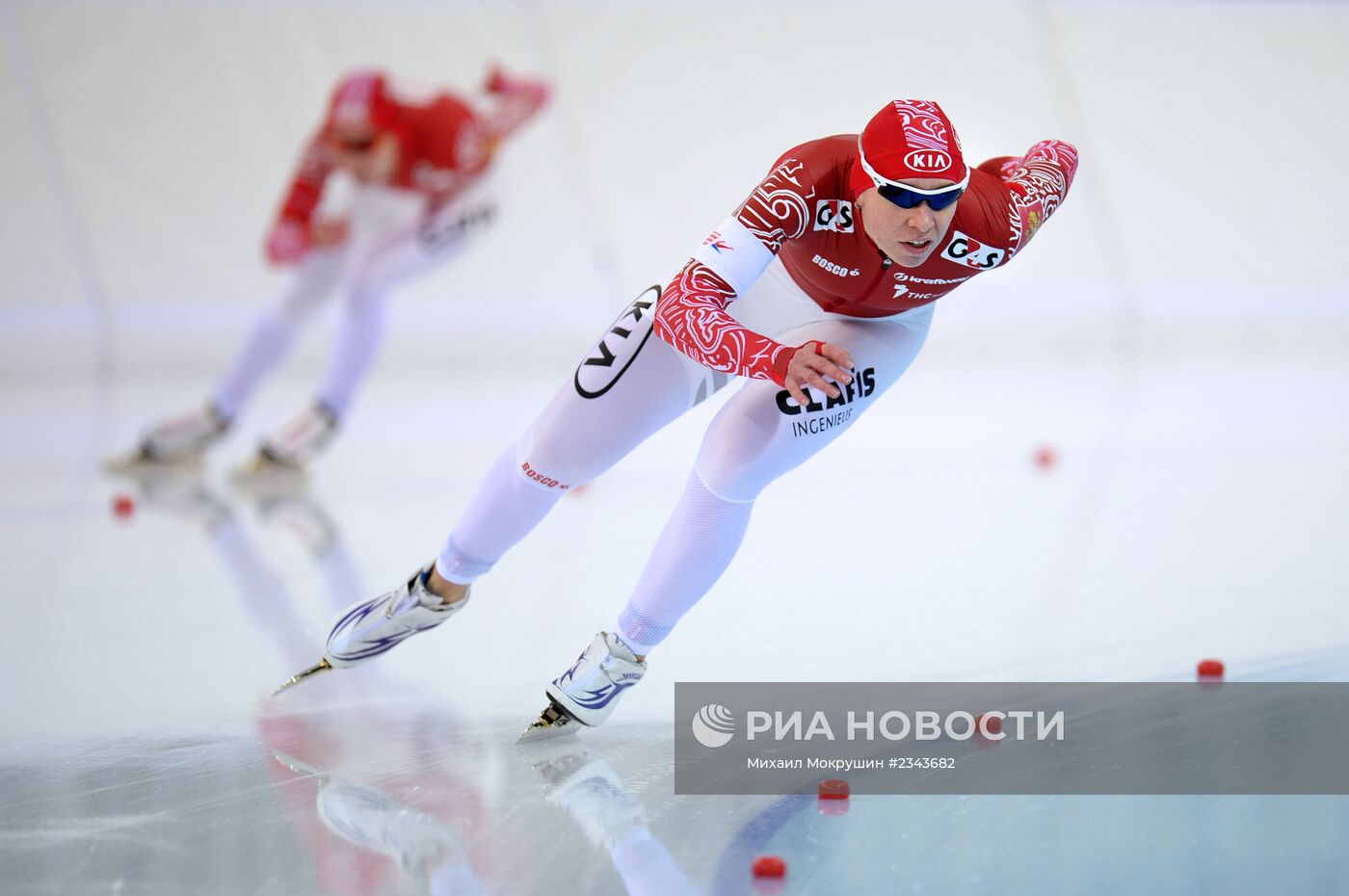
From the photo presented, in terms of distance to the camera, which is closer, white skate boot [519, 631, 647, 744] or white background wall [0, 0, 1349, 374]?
white skate boot [519, 631, 647, 744]

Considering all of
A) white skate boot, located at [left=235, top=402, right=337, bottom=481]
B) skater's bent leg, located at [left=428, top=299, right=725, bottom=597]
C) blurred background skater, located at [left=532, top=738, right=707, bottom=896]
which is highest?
white skate boot, located at [left=235, top=402, right=337, bottom=481]

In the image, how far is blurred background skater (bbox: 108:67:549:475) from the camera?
6086 mm

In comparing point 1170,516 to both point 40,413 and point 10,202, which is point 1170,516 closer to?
point 40,413

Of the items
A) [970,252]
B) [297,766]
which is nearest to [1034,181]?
[970,252]

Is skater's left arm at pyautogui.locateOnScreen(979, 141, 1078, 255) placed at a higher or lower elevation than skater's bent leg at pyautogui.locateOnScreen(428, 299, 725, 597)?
higher

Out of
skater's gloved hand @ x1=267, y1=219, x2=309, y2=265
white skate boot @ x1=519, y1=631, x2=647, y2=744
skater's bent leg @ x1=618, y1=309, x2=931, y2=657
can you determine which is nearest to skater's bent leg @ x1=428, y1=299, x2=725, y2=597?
skater's bent leg @ x1=618, y1=309, x2=931, y2=657

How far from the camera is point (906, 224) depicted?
2635 millimetres

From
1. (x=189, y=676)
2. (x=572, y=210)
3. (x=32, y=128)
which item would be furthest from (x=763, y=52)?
(x=189, y=676)

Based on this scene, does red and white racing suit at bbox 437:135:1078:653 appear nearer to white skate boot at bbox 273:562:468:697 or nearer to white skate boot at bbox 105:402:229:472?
white skate boot at bbox 273:562:468:697

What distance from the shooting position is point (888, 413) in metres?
8.54

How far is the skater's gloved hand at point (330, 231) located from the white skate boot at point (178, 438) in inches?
37.3

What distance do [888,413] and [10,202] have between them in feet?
20.9

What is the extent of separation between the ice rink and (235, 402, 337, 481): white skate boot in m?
0.13

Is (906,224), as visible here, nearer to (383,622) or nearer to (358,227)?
(383,622)
